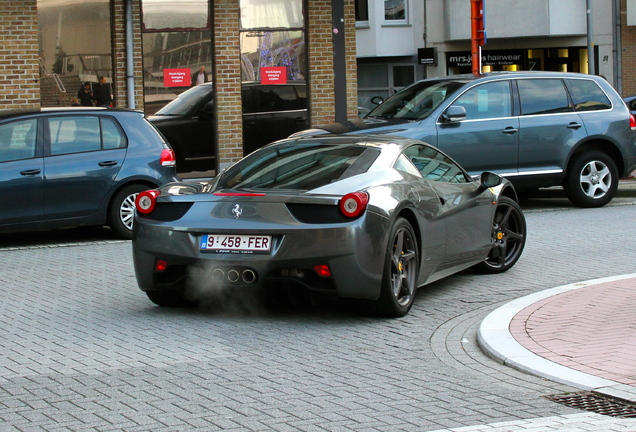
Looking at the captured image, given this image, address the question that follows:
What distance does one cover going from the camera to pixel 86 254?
11844 mm

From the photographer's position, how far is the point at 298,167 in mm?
8125

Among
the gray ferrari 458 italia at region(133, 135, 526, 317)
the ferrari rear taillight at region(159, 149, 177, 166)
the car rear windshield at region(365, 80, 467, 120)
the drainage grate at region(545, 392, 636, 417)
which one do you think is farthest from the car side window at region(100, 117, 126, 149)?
the drainage grate at region(545, 392, 636, 417)

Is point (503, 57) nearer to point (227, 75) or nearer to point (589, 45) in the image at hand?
point (589, 45)

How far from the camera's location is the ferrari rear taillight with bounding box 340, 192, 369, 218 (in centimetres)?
732

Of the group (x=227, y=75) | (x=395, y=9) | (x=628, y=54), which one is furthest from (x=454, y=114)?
(x=395, y=9)

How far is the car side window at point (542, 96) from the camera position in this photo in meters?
15.2

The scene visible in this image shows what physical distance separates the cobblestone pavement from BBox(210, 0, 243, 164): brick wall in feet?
29.5

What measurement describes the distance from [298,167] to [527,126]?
7607 millimetres

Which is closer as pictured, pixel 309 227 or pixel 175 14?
pixel 309 227

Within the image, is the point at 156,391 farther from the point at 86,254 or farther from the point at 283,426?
the point at 86,254

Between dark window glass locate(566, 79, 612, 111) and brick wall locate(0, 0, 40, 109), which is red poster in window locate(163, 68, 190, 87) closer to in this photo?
brick wall locate(0, 0, 40, 109)

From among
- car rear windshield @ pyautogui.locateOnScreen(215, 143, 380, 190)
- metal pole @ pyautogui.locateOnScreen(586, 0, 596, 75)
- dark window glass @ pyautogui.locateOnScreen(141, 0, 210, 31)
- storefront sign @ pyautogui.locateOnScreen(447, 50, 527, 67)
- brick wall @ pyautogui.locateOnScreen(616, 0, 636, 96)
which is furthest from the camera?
storefront sign @ pyautogui.locateOnScreen(447, 50, 527, 67)

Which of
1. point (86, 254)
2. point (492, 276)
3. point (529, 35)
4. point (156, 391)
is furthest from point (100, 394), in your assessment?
point (529, 35)

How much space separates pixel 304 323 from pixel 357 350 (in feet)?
3.20
